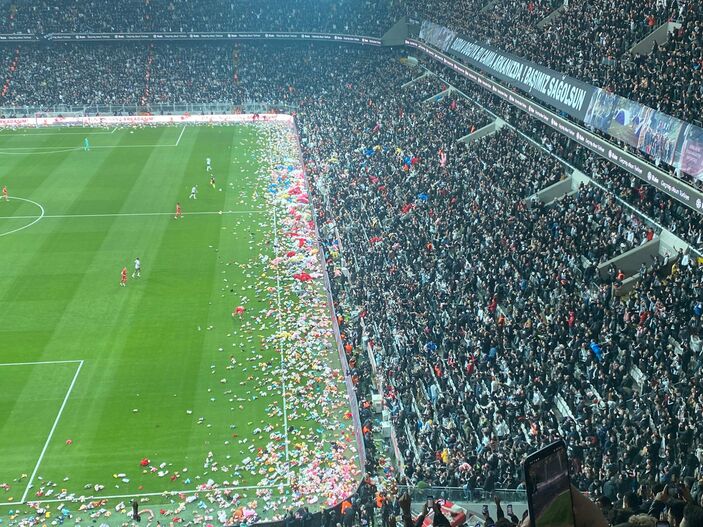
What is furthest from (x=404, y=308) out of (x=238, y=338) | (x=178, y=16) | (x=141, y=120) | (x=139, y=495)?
(x=178, y=16)

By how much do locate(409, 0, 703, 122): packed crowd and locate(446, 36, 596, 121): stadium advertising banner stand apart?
59cm

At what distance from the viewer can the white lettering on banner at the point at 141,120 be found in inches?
2667

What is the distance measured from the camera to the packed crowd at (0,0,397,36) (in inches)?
3041

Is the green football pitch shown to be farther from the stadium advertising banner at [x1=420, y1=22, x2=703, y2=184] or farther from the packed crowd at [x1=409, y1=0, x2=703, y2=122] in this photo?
the packed crowd at [x1=409, y1=0, x2=703, y2=122]

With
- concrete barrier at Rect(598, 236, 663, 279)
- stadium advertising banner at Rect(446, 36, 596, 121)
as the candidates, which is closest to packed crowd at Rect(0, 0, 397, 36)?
stadium advertising banner at Rect(446, 36, 596, 121)

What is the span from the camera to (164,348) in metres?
30.7

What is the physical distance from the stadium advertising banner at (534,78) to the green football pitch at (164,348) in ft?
40.5

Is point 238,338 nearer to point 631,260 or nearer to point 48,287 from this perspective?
point 48,287

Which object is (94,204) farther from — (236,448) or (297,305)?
(236,448)

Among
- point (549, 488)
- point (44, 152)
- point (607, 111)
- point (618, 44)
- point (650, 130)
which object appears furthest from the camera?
point (44, 152)

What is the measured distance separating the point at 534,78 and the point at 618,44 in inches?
188

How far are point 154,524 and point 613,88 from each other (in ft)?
73.8

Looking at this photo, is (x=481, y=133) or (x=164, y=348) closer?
(x=164, y=348)

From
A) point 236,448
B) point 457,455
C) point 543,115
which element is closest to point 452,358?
point 457,455
